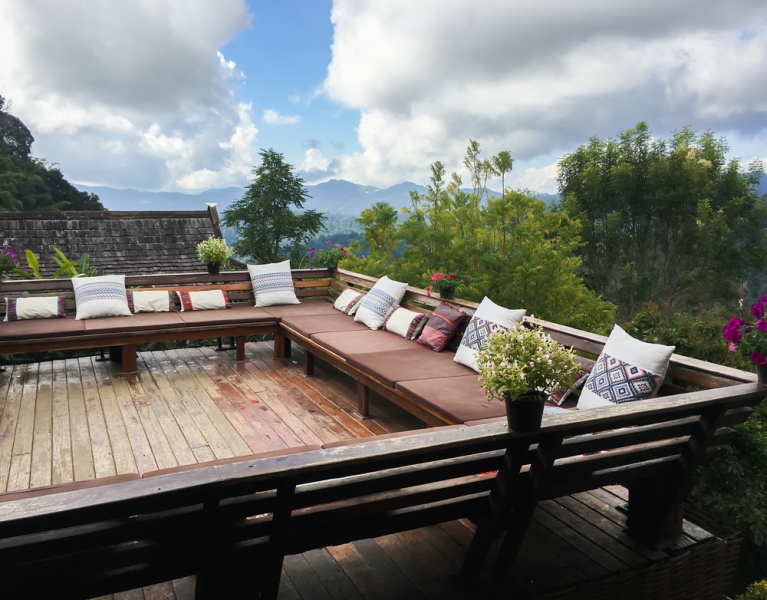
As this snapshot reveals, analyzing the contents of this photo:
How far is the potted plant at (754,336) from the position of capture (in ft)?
6.68

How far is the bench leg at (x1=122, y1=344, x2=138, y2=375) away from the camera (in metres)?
4.91

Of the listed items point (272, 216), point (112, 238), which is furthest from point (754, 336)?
point (272, 216)

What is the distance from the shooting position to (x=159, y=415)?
3.98 meters

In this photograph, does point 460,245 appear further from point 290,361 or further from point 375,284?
point 290,361

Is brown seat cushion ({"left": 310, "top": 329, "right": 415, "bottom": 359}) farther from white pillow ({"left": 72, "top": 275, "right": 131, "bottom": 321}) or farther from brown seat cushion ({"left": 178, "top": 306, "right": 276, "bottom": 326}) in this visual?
white pillow ({"left": 72, "top": 275, "right": 131, "bottom": 321})

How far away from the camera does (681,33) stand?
20.0m

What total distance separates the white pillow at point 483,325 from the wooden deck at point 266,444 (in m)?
0.63

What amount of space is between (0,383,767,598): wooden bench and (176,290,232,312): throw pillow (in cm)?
423

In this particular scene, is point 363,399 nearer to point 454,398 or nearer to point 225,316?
point 454,398

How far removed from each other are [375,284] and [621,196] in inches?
772

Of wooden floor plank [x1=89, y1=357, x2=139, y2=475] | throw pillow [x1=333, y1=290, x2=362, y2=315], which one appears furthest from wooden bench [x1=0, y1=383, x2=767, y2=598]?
throw pillow [x1=333, y1=290, x2=362, y2=315]

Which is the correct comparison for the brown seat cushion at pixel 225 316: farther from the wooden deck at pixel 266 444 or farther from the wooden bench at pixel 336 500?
the wooden bench at pixel 336 500

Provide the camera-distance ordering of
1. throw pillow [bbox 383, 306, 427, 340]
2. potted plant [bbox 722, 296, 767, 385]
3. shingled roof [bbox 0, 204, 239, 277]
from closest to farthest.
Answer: potted plant [bbox 722, 296, 767, 385]
throw pillow [bbox 383, 306, 427, 340]
shingled roof [bbox 0, 204, 239, 277]

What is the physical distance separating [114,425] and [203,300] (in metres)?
2.13
